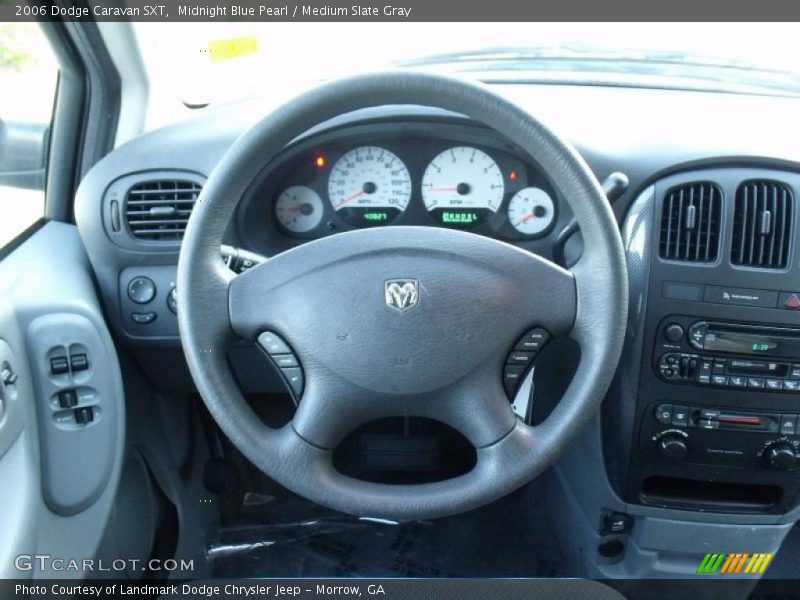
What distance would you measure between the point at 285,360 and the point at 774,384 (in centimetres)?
101

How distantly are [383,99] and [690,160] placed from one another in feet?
2.35

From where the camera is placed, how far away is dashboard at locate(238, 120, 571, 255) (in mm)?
1536

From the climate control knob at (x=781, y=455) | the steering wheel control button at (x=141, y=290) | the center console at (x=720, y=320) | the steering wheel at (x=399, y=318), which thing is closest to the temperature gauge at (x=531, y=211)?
the center console at (x=720, y=320)

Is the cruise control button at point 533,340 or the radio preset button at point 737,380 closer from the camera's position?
the cruise control button at point 533,340

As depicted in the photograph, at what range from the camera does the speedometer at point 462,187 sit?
155 centimetres

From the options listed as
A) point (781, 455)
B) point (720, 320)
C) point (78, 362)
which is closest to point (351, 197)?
point (78, 362)

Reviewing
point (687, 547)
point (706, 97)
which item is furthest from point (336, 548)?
point (706, 97)

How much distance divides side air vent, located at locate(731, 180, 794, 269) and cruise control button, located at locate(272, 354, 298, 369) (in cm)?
90

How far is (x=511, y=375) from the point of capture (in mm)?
1185

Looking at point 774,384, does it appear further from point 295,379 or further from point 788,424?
point 295,379

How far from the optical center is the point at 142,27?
5.78ft

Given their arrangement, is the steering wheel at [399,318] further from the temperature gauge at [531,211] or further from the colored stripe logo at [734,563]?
the colored stripe logo at [734,563]

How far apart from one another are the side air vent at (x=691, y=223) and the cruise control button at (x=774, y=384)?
286 mm

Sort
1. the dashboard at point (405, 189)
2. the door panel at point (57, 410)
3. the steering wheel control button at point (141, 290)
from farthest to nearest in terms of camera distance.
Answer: the steering wheel control button at point (141, 290), the dashboard at point (405, 189), the door panel at point (57, 410)
